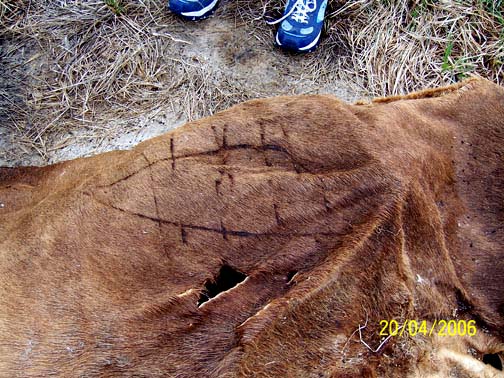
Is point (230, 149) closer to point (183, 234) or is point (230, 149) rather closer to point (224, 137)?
point (224, 137)

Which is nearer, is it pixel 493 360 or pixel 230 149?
pixel 493 360

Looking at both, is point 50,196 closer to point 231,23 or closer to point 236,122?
point 236,122

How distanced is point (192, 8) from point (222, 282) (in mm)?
2322

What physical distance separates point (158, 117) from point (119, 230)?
163cm

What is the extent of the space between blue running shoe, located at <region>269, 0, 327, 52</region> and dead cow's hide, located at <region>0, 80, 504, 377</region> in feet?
4.57

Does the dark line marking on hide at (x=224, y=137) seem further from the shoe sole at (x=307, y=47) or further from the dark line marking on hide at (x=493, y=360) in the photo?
the shoe sole at (x=307, y=47)

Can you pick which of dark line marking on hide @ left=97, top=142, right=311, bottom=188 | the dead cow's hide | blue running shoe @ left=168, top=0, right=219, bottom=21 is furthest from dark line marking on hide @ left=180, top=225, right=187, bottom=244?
blue running shoe @ left=168, top=0, right=219, bottom=21

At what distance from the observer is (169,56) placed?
12.0 ft

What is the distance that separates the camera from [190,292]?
1.96 m

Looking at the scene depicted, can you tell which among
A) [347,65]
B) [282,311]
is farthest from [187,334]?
[347,65]

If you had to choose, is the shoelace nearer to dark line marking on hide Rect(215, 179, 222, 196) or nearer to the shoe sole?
the shoe sole

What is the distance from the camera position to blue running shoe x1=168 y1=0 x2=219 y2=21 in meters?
3.60
